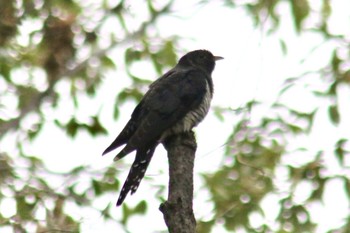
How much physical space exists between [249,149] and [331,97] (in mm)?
1162

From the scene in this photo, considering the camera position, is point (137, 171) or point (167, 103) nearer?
point (137, 171)

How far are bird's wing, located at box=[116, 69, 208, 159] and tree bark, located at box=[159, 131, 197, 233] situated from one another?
89 centimetres

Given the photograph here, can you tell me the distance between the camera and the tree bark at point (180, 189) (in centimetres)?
412

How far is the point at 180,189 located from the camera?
4.42 metres

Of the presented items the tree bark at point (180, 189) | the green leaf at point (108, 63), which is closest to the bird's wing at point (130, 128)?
the tree bark at point (180, 189)

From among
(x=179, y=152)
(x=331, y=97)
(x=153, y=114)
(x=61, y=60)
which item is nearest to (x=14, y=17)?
(x=61, y=60)

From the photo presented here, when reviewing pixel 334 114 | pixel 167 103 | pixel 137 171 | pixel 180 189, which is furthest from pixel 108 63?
pixel 180 189

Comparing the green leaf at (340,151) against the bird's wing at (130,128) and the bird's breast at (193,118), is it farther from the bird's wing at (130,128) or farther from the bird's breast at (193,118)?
the bird's wing at (130,128)

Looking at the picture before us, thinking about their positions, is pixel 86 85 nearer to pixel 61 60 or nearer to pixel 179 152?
pixel 61 60

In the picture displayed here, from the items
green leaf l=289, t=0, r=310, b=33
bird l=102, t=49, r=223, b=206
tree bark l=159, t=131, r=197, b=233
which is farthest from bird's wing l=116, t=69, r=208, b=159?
green leaf l=289, t=0, r=310, b=33

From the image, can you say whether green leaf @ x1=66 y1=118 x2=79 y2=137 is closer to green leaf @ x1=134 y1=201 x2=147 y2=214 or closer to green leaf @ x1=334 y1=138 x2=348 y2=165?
green leaf @ x1=134 y1=201 x2=147 y2=214

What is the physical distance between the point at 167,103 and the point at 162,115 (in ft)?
0.59

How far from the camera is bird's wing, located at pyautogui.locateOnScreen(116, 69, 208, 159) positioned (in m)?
6.35

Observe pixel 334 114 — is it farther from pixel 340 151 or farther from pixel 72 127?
pixel 72 127
